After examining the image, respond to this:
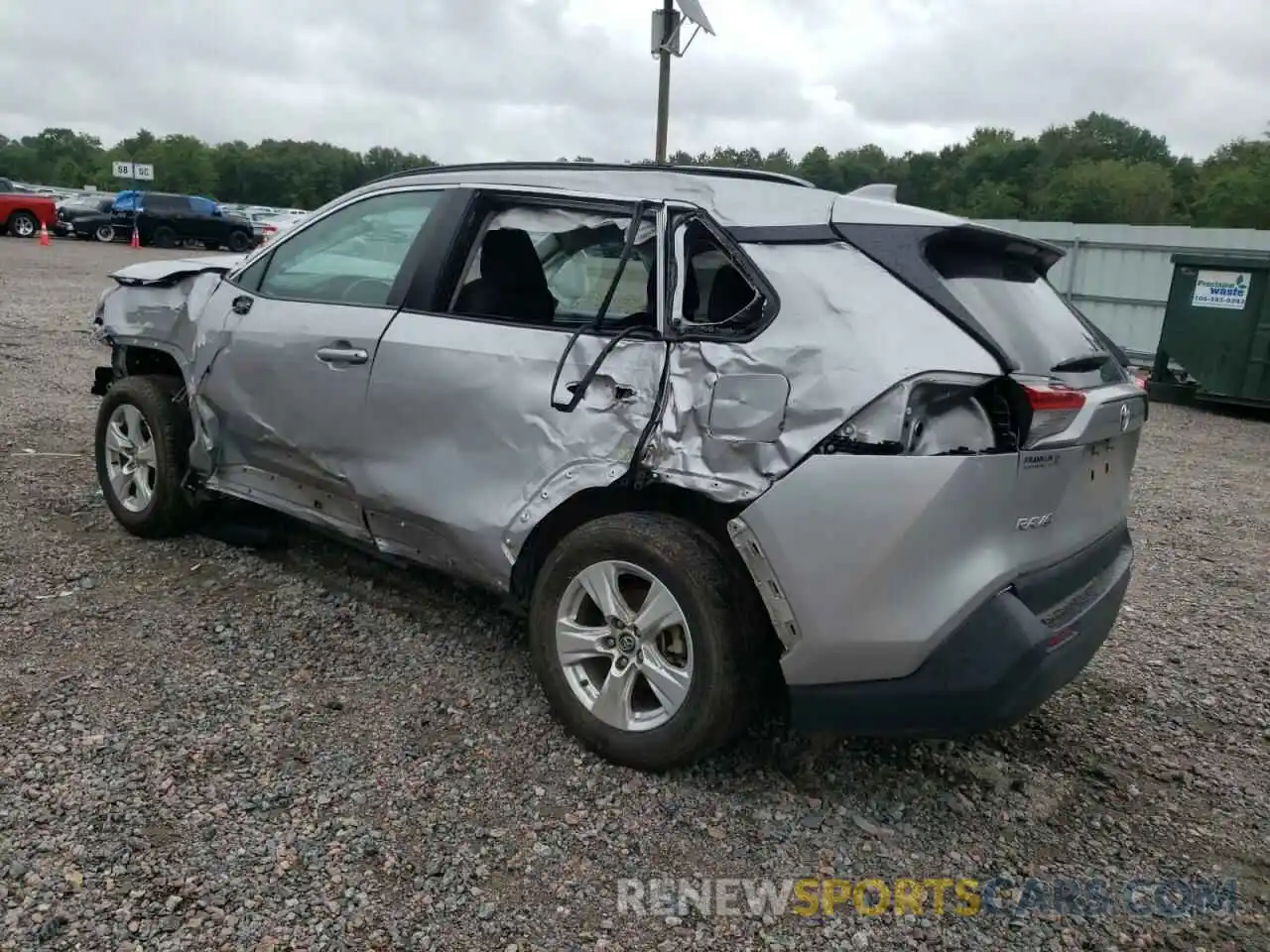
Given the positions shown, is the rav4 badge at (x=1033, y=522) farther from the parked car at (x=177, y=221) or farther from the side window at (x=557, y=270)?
the parked car at (x=177, y=221)

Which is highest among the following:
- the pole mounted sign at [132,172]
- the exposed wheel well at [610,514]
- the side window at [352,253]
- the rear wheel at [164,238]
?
the pole mounted sign at [132,172]

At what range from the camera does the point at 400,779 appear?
2.90 metres

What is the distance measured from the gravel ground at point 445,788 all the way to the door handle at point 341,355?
1.02 m

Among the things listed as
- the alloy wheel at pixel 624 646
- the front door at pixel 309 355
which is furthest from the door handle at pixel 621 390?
the front door at pixel 309 355

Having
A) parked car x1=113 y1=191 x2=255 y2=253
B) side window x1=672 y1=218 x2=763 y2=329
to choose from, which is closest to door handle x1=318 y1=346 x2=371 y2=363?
side window x1=672 y1=218 x2=763 y2=329

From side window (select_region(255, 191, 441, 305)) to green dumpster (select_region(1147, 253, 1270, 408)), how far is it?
35.0ft

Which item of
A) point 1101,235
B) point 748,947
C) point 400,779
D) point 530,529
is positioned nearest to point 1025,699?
point 748,947

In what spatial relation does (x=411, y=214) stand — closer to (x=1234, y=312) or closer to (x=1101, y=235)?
(x=1234, y=312)

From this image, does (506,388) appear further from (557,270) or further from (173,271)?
(173,271)

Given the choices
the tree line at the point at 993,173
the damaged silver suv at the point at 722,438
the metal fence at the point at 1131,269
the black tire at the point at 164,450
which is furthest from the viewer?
the tree line at the point at 993,173

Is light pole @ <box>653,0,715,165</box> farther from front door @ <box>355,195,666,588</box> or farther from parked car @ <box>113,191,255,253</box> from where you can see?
parked car @ <box>113,191,255,253</box>

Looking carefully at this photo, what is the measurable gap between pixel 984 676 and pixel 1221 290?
435 inches

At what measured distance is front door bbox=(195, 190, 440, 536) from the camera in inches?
141

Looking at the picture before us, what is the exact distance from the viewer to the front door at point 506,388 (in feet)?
9.67
